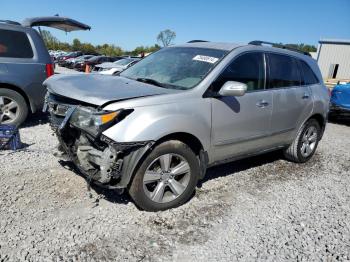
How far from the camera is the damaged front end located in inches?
123

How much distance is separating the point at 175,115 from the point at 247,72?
1.38 meters

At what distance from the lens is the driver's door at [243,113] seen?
12.8ft

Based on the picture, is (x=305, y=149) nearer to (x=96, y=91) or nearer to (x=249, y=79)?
(x=249, y=79)

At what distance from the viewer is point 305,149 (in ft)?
18.5

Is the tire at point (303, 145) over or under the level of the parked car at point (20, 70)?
under

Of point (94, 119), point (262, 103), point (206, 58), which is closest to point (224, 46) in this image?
point (206, 58)

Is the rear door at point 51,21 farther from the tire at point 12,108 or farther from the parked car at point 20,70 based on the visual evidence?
the tire at point 12,108

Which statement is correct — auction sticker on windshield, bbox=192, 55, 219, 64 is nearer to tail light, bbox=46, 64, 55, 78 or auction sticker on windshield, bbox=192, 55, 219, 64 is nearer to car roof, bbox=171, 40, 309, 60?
car roof, bbox=171, 40, 309, 60

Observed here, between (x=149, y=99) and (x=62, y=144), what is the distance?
4.05 ft

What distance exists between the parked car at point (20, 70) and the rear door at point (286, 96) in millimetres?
4311

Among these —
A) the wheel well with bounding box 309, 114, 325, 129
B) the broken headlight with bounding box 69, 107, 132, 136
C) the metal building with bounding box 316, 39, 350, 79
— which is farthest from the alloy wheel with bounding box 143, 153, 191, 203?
the metal building with bounding box 316, 39, 350, 79

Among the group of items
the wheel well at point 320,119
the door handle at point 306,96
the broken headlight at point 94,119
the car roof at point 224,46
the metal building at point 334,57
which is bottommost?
the metal building at point 334,57

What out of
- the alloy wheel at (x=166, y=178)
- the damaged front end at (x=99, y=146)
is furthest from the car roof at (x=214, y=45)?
the damaged front end at (x=99, y=146)

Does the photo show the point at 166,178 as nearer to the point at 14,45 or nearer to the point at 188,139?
the point at 188,139
